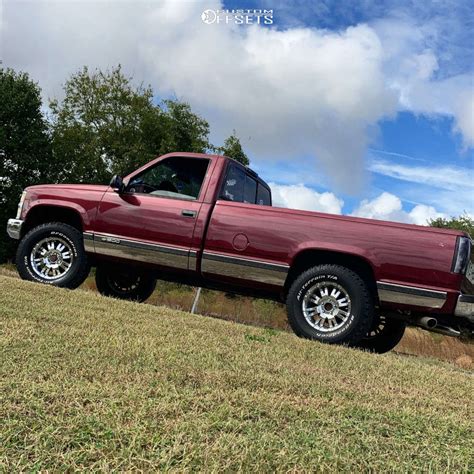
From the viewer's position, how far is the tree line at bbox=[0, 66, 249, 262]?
28469mm

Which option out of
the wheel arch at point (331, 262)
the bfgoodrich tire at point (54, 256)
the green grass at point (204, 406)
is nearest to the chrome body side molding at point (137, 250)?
the bfgoodrich tire at point (54, 256)

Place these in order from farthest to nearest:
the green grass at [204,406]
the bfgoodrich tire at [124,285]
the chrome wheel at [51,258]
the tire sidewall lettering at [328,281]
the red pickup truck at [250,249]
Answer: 1. the bfgoodrich tire at [124,285]
2. the chrome wheel at [51,258]
3. the tire sidewall lettering at [328,281]
4. the red pickup truck at [250,249]
5. the green grass at [204,406]

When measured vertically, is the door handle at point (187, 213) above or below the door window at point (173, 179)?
below

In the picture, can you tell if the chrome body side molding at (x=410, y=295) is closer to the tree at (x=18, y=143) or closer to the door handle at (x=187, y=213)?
the door handle at (x=187, y=213)

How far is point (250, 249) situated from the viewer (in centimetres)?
571

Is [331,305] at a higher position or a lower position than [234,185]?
lower

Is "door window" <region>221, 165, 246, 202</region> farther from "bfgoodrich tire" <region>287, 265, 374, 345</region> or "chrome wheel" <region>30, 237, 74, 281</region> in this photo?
"chrome wheel" <region>30, 237, 74, 281</region>

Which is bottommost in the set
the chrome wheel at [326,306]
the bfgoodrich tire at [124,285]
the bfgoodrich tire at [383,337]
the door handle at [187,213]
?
the bfgoodrich tire at [124,285]

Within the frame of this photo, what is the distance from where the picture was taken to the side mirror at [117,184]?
6.37 meters

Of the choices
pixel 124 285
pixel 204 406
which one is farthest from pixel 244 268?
pixel 204 406

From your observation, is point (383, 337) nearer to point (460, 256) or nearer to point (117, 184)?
point (460, 256)

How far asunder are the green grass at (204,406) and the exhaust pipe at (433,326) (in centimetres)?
96

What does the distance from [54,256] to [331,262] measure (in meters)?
3.78

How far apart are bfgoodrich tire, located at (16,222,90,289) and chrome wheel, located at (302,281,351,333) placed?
3140 millimetres
